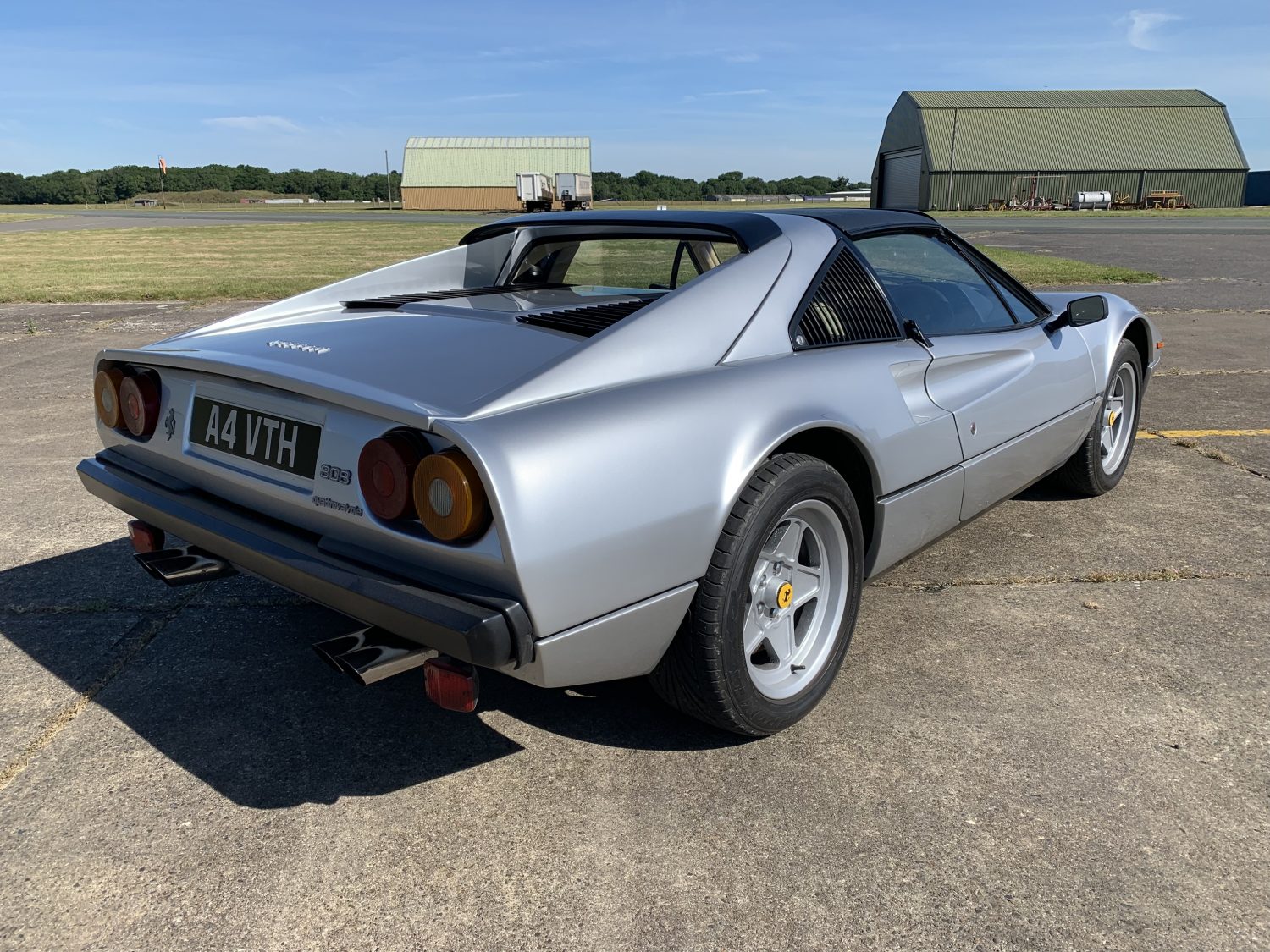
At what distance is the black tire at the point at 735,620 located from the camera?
2.16 meters

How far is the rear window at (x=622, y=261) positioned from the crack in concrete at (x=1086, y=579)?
1291mm

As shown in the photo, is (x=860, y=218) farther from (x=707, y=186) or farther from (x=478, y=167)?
(x=707, y=186)

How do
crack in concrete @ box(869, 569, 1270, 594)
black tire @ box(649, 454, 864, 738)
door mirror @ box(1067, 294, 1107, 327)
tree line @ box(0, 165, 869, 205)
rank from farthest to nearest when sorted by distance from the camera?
tree line @ box(0, 165, 869, 205)
door mirror @ box(1067, 294, 1107, 327)
crack in concrete @ box(869, 569, 1270, 594)
black tire @ box(649, 454, 864, 738)

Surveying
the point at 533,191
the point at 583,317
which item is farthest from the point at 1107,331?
the point at 533,191

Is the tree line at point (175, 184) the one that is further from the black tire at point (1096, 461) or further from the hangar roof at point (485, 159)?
the black tire at point (1096, 461)

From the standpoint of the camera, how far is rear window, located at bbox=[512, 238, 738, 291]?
3105mm

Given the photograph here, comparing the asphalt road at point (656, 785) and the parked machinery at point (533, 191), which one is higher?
the parked machinery at point (533, 191)

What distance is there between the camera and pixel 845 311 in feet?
9.15

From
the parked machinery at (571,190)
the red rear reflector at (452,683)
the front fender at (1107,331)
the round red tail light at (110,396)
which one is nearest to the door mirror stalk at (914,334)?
the front fender at (1107,331)

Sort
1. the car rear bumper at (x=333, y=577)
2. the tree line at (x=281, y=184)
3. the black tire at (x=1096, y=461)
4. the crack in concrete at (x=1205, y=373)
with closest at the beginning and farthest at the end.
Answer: the car rear bumper at (x=333, y=577) < the black tire at (x=1096, y=461) < the crack in concrete at (x=1205, y=373) < the tree line at (x=281, y=184)

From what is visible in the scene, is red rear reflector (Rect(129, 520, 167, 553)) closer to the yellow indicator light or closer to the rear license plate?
the rear license plate

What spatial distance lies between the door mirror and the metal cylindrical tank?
53476 millimetres

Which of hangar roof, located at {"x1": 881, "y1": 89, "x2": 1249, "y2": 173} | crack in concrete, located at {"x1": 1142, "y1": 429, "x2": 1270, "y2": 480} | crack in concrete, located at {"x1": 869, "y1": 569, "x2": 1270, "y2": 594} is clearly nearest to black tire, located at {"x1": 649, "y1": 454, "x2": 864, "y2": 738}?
crack in concrete, located at {"x1": 869, "y1": 569, "x2": 1270, "y2": 594}

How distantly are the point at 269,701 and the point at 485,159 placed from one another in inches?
2689
